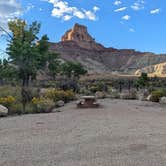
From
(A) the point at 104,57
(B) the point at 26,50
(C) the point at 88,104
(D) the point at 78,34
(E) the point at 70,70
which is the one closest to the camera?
(C) the point at 88,104

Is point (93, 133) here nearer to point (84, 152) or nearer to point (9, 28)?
point (84, 152)

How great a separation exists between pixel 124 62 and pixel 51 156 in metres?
134

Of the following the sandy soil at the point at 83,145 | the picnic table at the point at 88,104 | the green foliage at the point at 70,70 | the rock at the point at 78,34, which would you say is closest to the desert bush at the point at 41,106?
the picnic table at the point at 88,104

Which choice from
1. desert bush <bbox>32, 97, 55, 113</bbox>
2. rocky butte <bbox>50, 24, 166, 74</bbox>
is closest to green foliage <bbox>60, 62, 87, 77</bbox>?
desert bush <bbox>32, 97, 55, 113</bbox>

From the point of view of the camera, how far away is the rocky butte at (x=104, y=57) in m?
121

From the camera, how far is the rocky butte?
396ft

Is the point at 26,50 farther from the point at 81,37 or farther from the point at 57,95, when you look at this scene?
the point at 81,37

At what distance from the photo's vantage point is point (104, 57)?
471 ft

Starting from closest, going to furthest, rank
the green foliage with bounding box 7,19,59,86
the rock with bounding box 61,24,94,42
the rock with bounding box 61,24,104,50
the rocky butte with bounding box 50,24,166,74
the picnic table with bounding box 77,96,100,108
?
the picnic table with bounding box 77,96,100,108
the green foliage with bounding box 7,19,59,86
the rocky butte with bounding box 50,24,166,74
the rock with bounding box 61,24,104,50
the rock with bounding box 61,24,94,42

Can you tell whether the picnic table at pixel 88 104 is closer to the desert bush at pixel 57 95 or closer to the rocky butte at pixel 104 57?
the desert bush at pixel 57 95

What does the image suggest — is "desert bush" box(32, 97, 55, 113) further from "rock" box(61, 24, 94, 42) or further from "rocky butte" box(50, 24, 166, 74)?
"rock" box(61, 24, 94, 42)


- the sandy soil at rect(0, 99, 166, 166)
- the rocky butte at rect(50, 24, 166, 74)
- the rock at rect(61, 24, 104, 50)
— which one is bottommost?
the sandy soil at rect(0, 99, 166, 166)

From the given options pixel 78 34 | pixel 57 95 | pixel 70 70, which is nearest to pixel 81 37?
pixel 78 34

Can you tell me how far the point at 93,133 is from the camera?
8.76 meters
